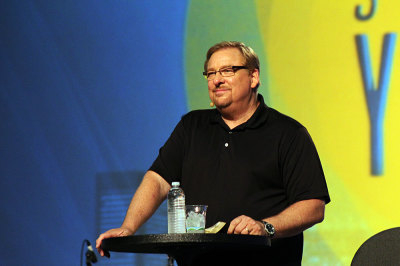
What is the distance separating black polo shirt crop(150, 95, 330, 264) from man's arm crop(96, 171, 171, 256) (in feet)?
0.36

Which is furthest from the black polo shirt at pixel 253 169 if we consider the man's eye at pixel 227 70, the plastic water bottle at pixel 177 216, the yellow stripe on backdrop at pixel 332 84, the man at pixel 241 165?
the yellow stripe on backdrop at pixel 332 84

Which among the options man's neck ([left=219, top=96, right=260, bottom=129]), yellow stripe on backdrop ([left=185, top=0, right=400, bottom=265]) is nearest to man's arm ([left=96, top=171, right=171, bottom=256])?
man's neck ([left=219, top=96, right=260, bottom=129])

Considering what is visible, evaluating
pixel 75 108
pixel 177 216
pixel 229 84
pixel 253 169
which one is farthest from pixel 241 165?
pixel 75 108

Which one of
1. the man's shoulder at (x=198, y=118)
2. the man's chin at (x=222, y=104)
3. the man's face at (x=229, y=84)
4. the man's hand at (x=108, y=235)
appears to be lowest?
the man's hand at (x=108, y=235)

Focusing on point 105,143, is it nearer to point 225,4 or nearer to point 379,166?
point 225,4

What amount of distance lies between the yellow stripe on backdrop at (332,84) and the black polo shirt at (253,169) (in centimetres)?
139

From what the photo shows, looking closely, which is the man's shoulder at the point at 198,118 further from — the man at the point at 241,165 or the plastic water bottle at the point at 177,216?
the plastic water bottle at the point at 177,216

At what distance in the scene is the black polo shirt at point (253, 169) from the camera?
2689 millimetres

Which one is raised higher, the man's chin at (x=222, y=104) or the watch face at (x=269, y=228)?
the man's chin at (x=222, y=104)

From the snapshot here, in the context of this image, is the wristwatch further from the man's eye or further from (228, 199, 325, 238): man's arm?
the man's eye

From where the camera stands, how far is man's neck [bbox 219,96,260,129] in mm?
2883

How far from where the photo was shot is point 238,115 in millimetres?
2896

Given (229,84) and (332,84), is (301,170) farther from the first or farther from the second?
(332,84)

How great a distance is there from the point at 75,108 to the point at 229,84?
2.02 m
